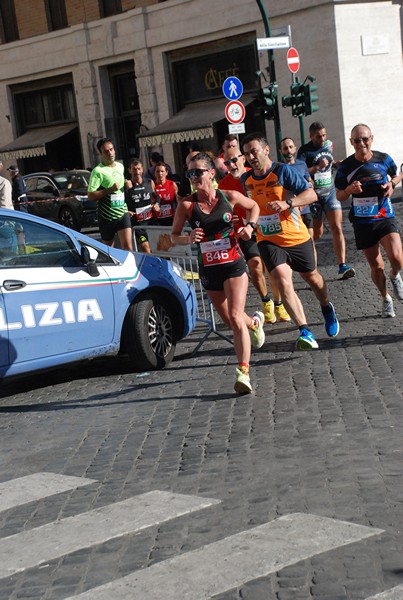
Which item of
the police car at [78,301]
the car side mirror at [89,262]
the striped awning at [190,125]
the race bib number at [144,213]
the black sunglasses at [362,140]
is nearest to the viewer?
the police car at [78,301]

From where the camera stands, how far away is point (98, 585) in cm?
489

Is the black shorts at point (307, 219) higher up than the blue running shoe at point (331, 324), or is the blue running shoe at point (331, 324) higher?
the black shorts at point (307, 219)

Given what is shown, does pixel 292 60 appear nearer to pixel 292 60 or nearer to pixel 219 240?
pixel 292 60

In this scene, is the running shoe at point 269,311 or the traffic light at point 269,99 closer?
the running shoe at point 269,311

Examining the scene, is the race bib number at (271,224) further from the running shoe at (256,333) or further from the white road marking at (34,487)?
the white road marking at (34,487)

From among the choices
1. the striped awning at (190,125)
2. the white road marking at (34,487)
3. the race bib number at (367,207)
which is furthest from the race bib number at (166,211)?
the striped awning at (190,125)

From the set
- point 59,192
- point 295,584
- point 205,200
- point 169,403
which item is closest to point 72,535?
point 295,584

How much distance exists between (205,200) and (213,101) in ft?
84.7

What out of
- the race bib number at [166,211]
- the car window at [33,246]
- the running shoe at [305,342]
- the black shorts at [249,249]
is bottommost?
the running shoe at [305,342]

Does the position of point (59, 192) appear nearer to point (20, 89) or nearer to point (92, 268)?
point (20, 89)

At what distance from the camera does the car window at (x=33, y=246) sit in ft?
30.0

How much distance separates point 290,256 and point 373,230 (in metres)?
1.28

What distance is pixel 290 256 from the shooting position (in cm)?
1023

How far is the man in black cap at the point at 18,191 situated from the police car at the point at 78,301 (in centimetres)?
2000
